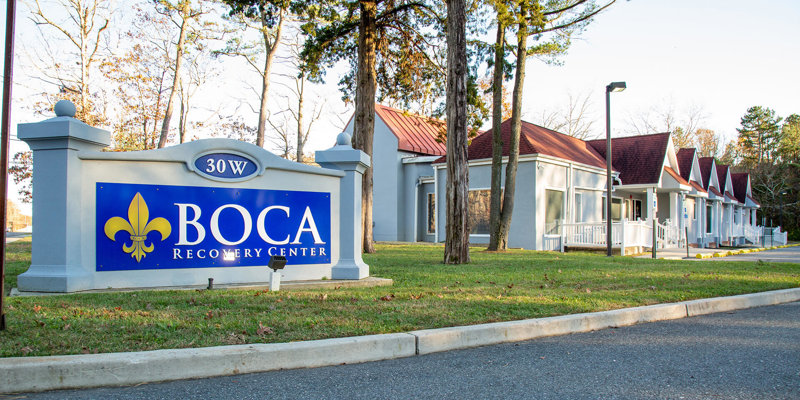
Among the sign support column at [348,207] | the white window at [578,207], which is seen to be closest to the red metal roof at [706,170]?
the white window at [578,207]

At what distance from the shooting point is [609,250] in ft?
62.3

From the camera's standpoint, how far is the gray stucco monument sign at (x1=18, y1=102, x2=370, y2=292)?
7.15 meters

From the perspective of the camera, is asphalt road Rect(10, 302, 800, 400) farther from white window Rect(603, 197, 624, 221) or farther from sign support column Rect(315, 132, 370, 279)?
white window Rect(603, 197, 624, 221)

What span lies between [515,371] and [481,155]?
63.5ft

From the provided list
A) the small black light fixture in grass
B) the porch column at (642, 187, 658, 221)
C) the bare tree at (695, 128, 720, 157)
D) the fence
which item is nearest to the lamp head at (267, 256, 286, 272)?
the small black light fixture in grass

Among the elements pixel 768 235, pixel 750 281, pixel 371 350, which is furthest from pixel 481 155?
pixel 768 235

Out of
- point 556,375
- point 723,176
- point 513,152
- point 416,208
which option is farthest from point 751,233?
point 556,375

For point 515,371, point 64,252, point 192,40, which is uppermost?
point 192,40

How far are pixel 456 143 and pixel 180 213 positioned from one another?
674 cm

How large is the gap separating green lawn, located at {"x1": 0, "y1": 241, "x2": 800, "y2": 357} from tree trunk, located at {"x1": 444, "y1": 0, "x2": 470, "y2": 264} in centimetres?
205

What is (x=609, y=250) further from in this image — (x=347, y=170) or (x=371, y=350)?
(x=371, y=350)

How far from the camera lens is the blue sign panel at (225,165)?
807 cm

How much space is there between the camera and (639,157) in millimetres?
27516

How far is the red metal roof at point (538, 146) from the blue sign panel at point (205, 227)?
1306 centimetres
